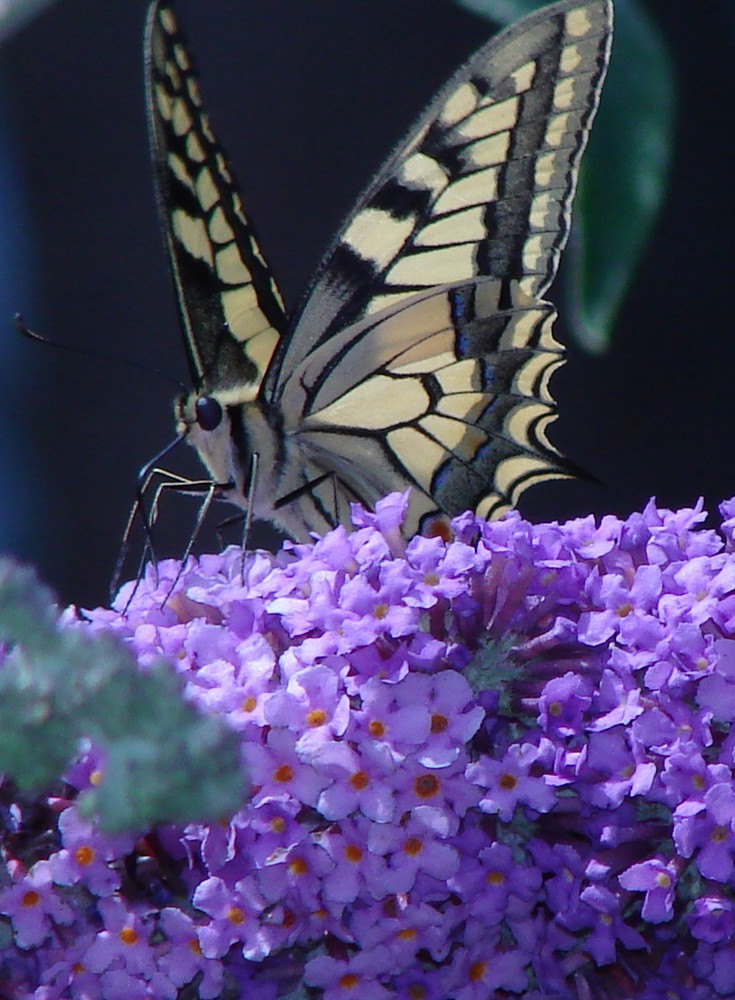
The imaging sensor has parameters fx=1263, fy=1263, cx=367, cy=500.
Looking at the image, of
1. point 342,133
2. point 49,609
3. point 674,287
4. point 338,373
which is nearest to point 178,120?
point 338,373

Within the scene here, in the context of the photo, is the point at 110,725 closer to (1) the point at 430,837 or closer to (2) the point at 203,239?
(1) the point at 430,837

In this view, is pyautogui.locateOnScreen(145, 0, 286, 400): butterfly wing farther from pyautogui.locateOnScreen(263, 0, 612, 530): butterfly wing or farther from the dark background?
the dark background

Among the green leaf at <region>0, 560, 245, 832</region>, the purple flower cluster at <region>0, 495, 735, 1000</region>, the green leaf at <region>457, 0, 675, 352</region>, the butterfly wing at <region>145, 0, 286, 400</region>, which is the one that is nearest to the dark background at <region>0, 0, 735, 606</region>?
the green leaf at <region>457, 0, 675, 352</region>

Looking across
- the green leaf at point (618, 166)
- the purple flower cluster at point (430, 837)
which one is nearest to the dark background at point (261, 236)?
the green leaf at point (618, 166)

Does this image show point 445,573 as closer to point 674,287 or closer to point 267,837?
point 267,837

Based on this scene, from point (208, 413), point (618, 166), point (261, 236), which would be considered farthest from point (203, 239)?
point (261, 236)

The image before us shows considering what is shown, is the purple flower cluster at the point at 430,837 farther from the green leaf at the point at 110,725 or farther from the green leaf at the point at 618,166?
the green leaf at the point at 618,166
